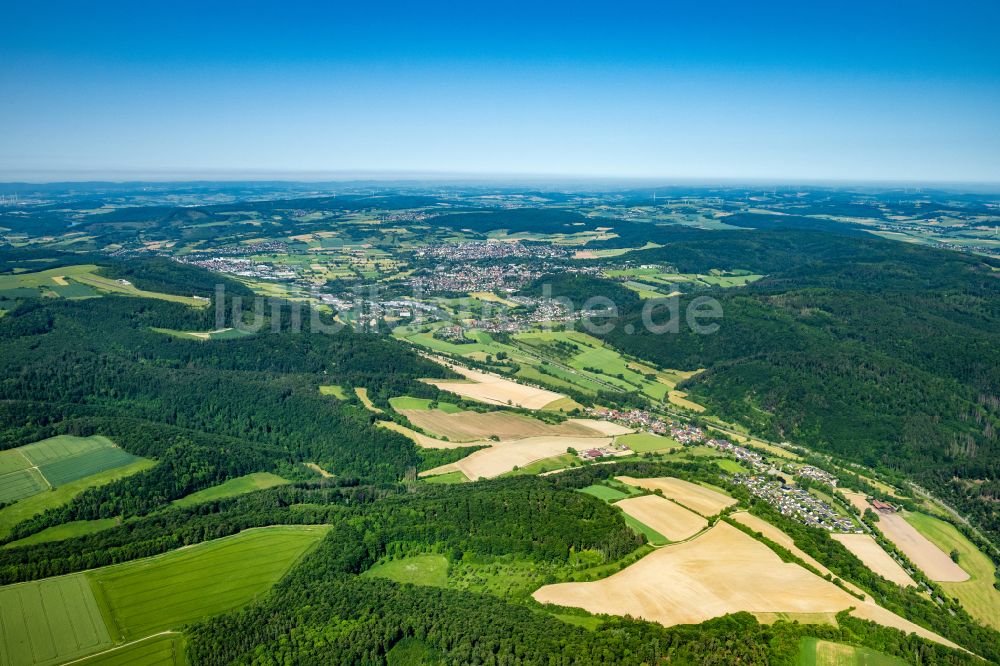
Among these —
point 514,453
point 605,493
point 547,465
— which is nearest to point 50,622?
point 514,453

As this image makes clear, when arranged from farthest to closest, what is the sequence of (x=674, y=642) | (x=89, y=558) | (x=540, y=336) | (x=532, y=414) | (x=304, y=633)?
(x=540, y=336) → (x=532, y=414) → (x=89, y=558) → (x=304, y=633) → (x=674, y=642)

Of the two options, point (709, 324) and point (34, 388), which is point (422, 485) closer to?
point (34, 388)

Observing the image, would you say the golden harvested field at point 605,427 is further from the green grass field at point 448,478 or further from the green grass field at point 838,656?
the green grass field at point 838,656

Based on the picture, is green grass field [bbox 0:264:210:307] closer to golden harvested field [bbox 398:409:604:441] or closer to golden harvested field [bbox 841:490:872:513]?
golden harvested field [bbox 398:409:604:441]

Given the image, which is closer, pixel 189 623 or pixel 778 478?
pixel 189 623

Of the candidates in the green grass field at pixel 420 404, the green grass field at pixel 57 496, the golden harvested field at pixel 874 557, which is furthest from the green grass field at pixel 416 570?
the golden harvested field at pixel 874 557

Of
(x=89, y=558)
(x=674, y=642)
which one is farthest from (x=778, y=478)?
(x=89, y=558)

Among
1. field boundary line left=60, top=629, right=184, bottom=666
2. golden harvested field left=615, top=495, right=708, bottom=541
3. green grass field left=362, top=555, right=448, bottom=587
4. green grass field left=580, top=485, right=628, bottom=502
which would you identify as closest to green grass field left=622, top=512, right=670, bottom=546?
golden harvested field left=615, top=495, right=708, bottom=541
